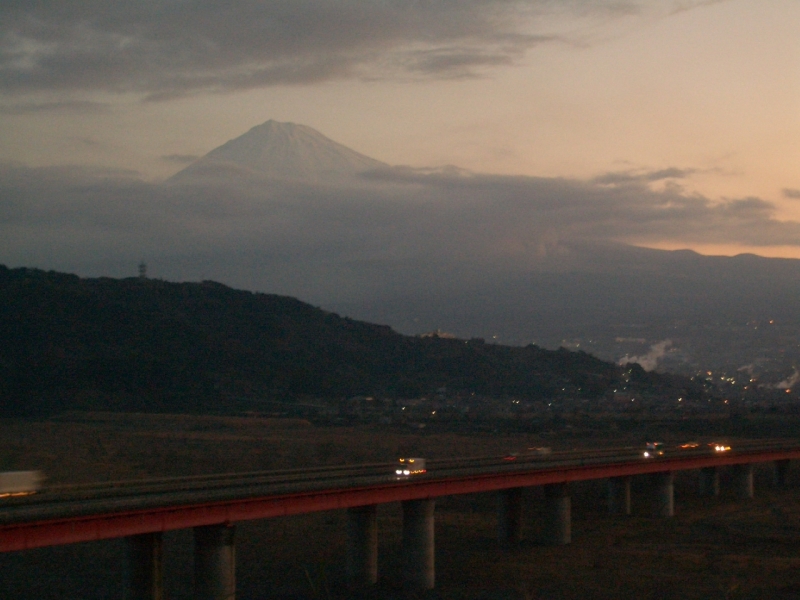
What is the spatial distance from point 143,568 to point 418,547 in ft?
36.6

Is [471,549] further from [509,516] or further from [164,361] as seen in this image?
[164,361]

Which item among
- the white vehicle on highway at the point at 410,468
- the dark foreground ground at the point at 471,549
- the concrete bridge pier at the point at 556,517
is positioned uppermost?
the white vehicle on highway at the point at 410,468

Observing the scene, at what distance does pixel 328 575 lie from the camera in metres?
39.8

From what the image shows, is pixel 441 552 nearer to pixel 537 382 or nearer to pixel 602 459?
pixel 602 459

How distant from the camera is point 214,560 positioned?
105 ft

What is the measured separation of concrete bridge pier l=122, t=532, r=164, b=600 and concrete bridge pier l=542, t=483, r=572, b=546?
69.6 feet

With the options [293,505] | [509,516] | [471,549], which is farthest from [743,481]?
[293,505]

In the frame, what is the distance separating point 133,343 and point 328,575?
132 m

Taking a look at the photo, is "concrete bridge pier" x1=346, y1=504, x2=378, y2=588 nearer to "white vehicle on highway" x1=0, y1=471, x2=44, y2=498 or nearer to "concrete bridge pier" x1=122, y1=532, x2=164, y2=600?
"concrete bridge pier" x1=122, y1=532, x2=164, y2=600

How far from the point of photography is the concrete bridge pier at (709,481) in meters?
67.6

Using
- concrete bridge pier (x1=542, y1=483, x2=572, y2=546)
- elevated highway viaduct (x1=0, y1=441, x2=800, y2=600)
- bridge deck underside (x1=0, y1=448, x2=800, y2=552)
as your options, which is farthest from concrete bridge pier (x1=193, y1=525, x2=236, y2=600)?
concrete bridge pier (x1=542, y1=483, x2=572, y2=546)

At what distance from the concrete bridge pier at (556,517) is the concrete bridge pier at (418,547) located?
9.38 m

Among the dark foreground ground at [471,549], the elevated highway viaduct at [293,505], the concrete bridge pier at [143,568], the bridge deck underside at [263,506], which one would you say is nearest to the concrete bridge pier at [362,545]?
the elevated highway viaduct at [293,505]

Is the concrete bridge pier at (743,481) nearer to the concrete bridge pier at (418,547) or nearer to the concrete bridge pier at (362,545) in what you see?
the concrete bridge pier at (418,547)
